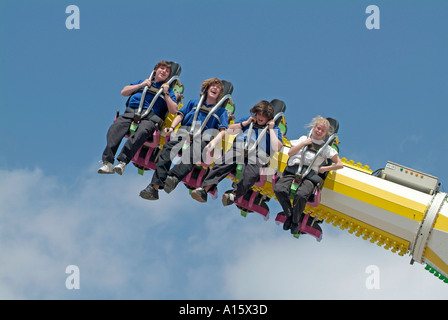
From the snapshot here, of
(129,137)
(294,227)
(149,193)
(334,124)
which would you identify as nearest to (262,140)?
(334,124)

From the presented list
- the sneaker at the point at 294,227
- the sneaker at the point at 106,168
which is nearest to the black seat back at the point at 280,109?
the sneaker at the point at 294,227

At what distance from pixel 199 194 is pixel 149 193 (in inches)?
41.8

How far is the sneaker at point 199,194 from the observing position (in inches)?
581

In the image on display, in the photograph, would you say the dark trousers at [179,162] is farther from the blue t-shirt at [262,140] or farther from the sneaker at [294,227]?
the sneaker at [294,227]

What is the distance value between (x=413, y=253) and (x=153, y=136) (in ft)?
→ 18.4

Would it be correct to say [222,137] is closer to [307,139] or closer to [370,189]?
[307,139]

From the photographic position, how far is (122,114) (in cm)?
1593

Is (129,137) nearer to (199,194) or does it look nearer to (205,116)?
(205,116)

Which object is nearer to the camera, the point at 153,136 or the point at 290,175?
the point at 290,175

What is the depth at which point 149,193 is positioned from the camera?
1516cm

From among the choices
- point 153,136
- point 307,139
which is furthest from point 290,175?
point 153,136

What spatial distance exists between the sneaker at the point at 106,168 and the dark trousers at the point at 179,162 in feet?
2.80

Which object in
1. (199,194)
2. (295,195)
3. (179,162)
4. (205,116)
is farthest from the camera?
(205,116)

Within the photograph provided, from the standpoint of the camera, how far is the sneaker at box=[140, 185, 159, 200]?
49.8 ft
